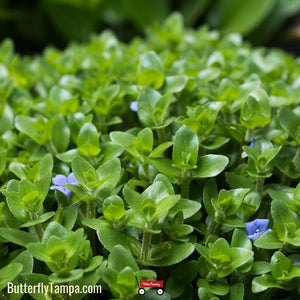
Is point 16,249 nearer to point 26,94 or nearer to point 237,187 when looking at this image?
point 237,187

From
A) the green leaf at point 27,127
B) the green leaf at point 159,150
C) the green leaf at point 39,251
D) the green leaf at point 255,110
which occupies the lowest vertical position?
the green leaf at point 39,251

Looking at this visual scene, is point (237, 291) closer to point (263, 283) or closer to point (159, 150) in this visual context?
point (263, 283)

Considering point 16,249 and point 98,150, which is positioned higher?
point 98,150

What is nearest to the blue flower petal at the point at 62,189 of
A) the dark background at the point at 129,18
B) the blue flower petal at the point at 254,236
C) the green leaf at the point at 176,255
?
the green leaf at the point at 176,255

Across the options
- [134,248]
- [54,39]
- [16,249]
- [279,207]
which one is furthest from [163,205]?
[54,39]

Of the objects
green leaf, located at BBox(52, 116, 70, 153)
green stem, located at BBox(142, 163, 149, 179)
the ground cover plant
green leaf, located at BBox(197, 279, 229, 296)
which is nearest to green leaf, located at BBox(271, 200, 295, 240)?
the ground cover plant

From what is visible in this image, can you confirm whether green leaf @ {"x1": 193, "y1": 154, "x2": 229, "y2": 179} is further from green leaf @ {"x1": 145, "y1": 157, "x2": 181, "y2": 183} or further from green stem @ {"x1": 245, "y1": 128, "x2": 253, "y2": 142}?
green stem @ {"x1": 245, "y1": 128, "x2": 253, "y2": 142}

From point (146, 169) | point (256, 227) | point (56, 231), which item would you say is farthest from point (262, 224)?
point (56, 231)

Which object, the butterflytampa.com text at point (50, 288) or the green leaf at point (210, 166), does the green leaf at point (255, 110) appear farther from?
the butterflytampa.com text at point (50, 288)
